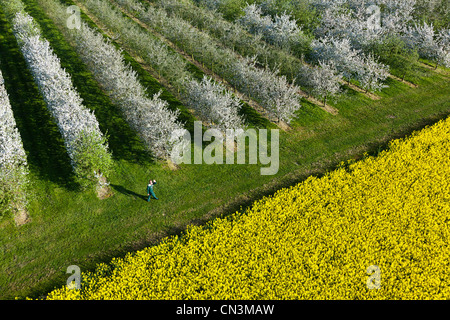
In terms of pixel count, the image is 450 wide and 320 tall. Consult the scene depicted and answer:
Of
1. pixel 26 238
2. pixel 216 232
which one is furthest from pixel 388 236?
pixel 26 238

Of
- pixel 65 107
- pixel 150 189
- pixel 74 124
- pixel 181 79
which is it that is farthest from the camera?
pixel 181 79

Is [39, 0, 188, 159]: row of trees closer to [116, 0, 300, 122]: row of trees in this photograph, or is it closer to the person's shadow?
the person's shadow

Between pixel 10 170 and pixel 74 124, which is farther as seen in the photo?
pixel 74 124

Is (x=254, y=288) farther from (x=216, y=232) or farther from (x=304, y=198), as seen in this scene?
(x=304, y=198)

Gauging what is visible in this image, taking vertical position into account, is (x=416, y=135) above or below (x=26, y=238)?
above

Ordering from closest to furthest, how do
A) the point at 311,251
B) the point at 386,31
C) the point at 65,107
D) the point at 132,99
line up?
the point at 311,251, the point at 65,107, the point at 132,99, the point at 386,31

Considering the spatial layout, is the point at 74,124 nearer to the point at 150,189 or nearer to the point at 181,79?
the point at 150,189

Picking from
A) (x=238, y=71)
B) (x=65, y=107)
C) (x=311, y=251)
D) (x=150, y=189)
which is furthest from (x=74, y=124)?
(x=311, y=251)
